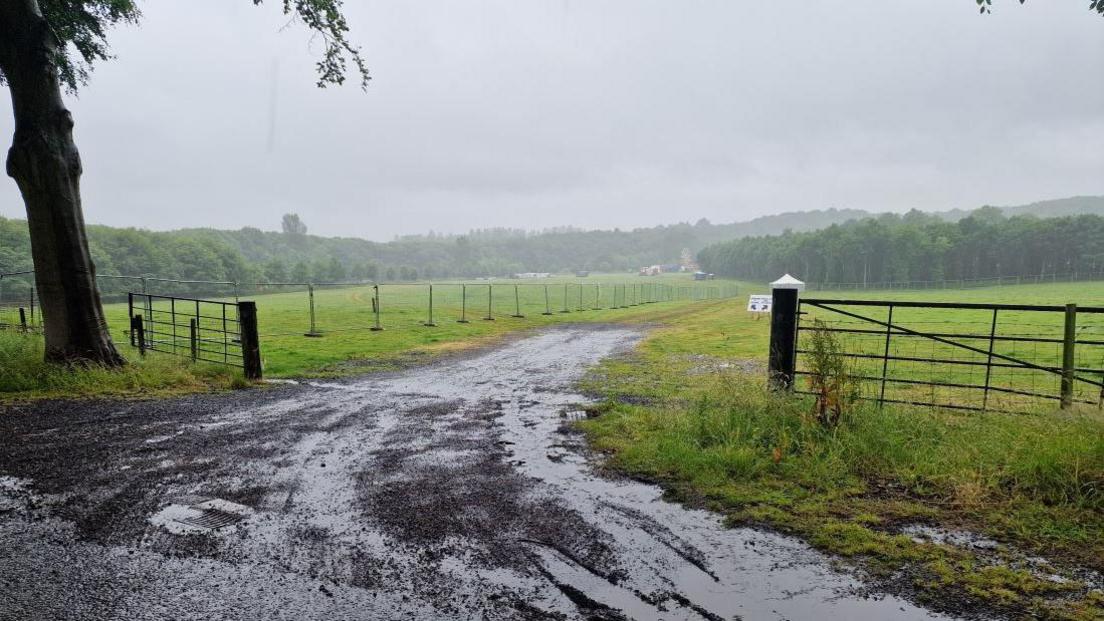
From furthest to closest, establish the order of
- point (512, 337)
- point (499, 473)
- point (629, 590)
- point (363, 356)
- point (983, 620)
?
1. point (512, 337)
2. point (363, 356)
3. point (499, 473)
4. point (629, 590)
5. point (983, 620)

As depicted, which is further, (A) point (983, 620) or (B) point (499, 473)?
(B) point (499, 473)

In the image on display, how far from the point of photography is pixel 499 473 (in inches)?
204

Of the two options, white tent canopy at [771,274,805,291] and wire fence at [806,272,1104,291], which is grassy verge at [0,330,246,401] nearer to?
white tent canopy at [771,274,805,291]

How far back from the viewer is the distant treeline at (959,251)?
8038 centimetres

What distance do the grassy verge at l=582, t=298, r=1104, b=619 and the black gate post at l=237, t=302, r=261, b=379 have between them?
20.4 feet

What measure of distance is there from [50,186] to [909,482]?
1172 cm

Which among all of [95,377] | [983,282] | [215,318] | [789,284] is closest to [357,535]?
[95,377]

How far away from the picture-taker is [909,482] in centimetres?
483

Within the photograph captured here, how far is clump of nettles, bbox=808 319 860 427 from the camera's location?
5660mm

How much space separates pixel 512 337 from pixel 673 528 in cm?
1641

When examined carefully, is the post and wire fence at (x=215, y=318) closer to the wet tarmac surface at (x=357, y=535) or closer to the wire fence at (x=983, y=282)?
the wet tarmac surface at (x=357, y=535)

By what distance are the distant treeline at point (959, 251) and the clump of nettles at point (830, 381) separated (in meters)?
88.1

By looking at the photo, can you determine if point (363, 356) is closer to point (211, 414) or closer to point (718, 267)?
point (211, 414)

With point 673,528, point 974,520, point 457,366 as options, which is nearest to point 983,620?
point 974,520
